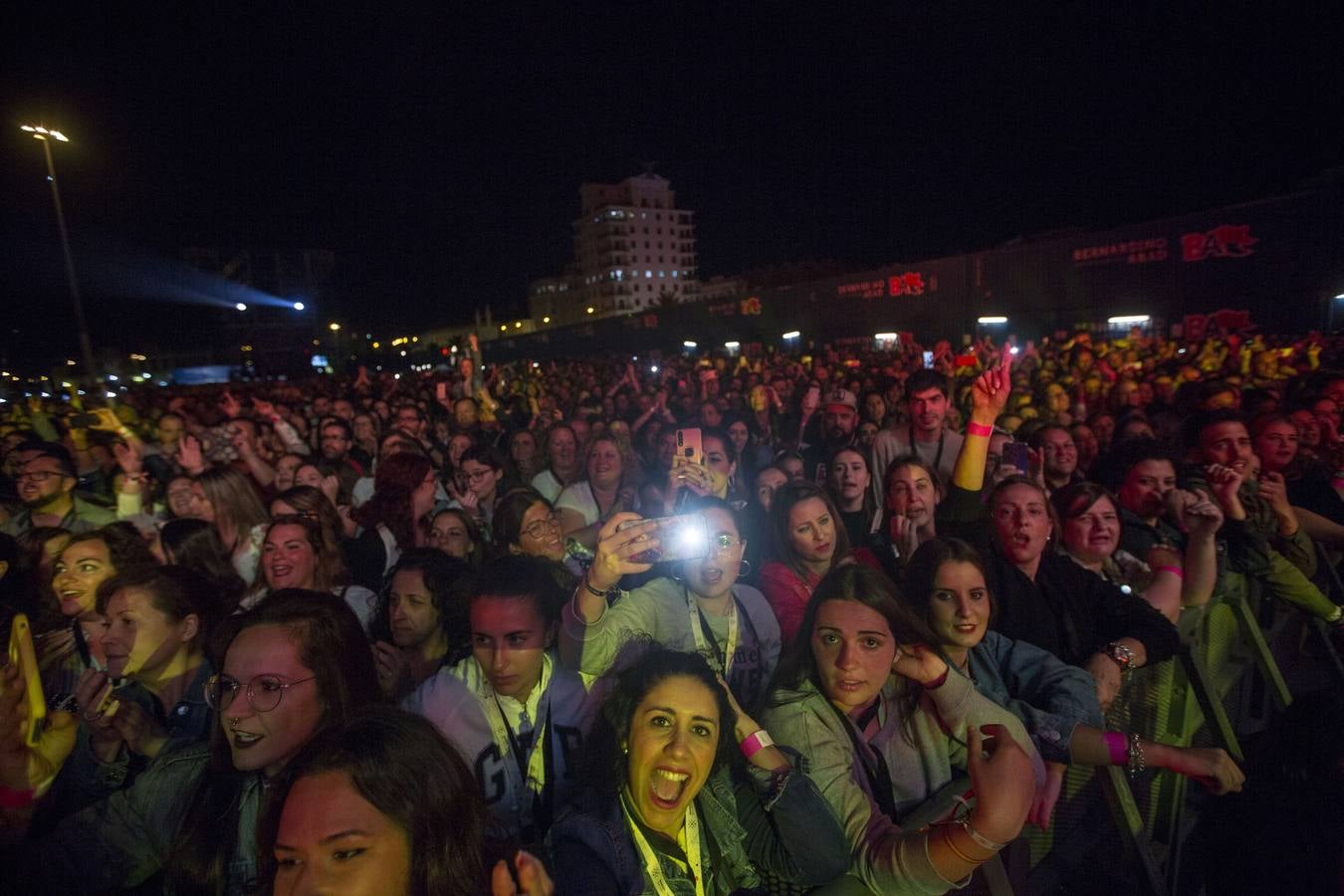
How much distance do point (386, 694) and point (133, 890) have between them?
0.92 metres

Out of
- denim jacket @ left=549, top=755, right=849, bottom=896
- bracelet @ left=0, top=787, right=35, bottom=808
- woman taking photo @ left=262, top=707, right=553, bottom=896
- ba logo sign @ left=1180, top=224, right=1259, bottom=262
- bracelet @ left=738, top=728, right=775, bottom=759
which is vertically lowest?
denim jacket @ left=549, top=755, right=849, bottom=896

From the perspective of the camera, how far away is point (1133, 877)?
2.38m

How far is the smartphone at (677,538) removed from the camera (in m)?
2.35

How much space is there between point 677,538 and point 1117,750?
173cm

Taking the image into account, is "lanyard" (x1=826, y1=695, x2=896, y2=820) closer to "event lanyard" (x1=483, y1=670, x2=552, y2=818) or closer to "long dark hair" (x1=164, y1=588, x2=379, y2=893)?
"event lanyard" (x1=483, y1=670, x2=552, y2=818)

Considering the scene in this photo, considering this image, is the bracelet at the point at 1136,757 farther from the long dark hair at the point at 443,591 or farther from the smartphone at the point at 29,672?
the smartphone at the point at 29,672

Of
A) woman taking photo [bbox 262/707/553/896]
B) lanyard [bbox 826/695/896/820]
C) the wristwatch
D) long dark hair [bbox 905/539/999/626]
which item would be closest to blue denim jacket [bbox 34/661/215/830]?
woman taking photo [bbox 262/707/553/896]

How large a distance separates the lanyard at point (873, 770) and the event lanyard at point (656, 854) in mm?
575

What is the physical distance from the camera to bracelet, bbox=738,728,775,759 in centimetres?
193

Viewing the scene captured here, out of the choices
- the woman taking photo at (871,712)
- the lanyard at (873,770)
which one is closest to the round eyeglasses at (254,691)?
the woman taking photo at (871,712)

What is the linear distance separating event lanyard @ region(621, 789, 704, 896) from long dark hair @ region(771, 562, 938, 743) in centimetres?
48

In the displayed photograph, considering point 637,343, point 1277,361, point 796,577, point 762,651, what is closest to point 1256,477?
point 796,577

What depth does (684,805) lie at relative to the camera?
1894 mm

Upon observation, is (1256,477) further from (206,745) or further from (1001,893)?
(206,745)
